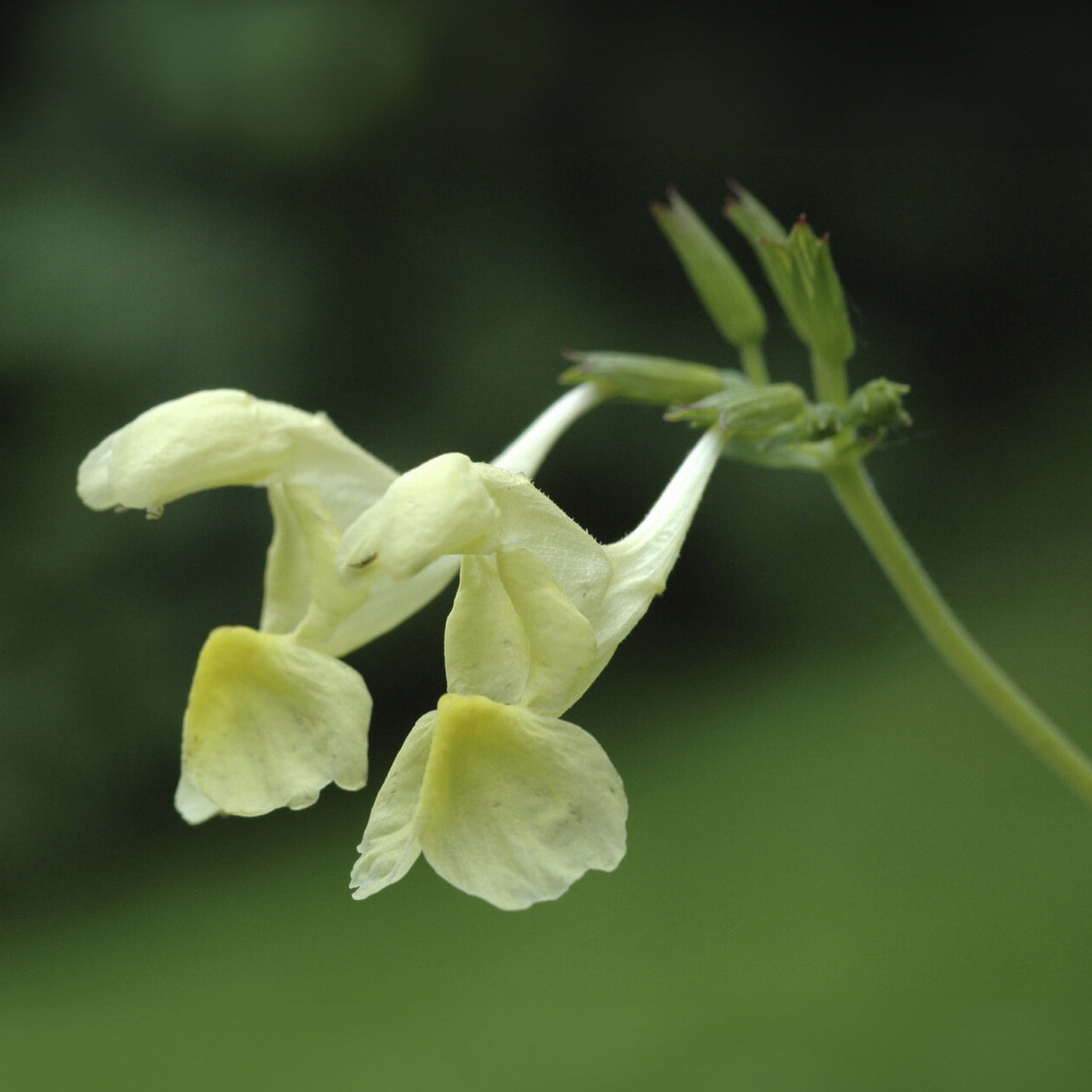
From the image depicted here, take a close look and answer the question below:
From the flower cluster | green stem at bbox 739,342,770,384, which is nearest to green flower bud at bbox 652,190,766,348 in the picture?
green stem at bbox 739,342,770,384

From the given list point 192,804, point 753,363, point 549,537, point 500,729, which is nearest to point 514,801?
point 500,729

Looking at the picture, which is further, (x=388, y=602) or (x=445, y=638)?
(x=388, y=602)

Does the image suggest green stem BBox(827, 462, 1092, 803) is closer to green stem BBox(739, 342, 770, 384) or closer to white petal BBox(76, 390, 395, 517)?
green stem BBox(739, 342, 770, 384)

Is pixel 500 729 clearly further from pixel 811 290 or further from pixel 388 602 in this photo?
pixel 811 290

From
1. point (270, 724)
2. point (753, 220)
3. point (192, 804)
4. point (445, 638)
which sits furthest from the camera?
point (753, 220)

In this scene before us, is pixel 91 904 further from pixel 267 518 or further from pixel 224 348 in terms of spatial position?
pixel 224 348

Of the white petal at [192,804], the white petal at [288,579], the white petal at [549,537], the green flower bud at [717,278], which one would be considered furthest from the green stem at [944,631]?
the white petal at [192,804]

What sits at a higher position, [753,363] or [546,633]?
[753,363]

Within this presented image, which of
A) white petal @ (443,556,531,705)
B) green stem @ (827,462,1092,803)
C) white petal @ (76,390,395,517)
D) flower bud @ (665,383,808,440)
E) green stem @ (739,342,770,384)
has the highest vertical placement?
white petal @ (76,390,395,517)
